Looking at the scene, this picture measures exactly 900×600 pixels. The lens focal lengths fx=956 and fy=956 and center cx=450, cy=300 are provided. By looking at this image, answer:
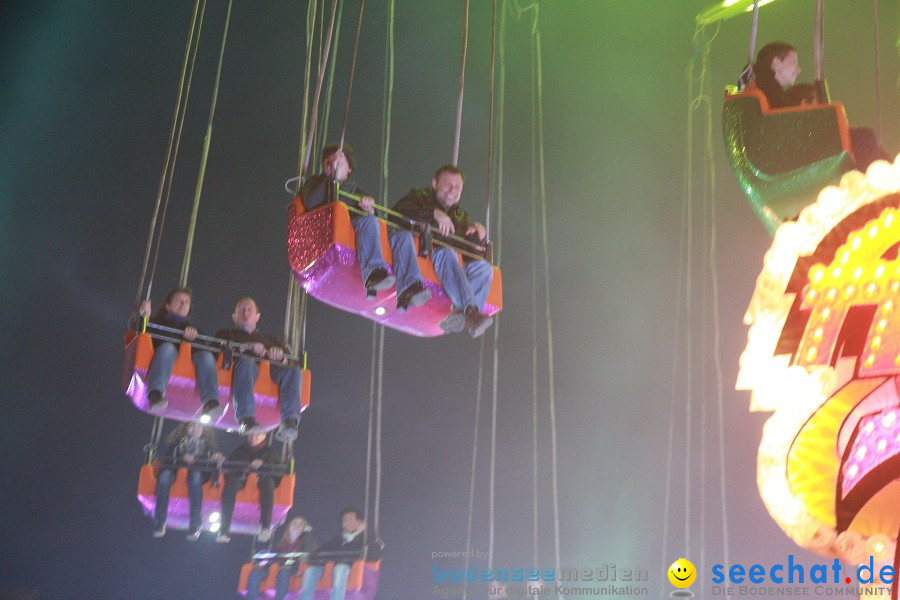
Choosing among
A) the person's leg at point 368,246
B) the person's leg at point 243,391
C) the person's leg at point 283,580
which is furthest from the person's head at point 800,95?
the person's leg at point 283,580

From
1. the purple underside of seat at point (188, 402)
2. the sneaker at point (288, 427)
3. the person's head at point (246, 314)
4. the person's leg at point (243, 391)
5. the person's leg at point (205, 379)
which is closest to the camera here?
the purple underside of seat at point (188, 402)

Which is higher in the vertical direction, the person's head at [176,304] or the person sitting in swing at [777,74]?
the person sitting in swing at [777,74]

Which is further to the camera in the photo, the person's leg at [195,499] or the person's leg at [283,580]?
the person's leg at [283,580]

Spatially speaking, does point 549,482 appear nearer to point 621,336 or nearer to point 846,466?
point 621,336

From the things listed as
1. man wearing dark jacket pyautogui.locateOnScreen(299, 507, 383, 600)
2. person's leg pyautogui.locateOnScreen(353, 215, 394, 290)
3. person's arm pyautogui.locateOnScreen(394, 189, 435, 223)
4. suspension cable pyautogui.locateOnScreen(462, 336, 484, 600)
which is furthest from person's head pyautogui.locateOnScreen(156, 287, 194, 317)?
suspension cable pyautogui.locateOnScreen(462, 336, 484, 600)

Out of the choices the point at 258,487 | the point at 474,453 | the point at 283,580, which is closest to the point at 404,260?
the point at 258,487

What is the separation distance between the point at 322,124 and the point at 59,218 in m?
2.20

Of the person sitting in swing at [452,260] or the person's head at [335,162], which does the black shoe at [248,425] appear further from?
the person's head at [335,162]

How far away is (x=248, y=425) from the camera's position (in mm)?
5031

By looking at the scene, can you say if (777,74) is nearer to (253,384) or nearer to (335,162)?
(335,162)

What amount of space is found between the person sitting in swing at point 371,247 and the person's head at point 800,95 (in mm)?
1670

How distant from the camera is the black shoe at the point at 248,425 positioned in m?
5.00

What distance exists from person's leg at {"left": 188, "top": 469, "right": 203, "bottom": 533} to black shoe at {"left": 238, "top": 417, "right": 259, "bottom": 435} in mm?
777

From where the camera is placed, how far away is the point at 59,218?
6.88m
